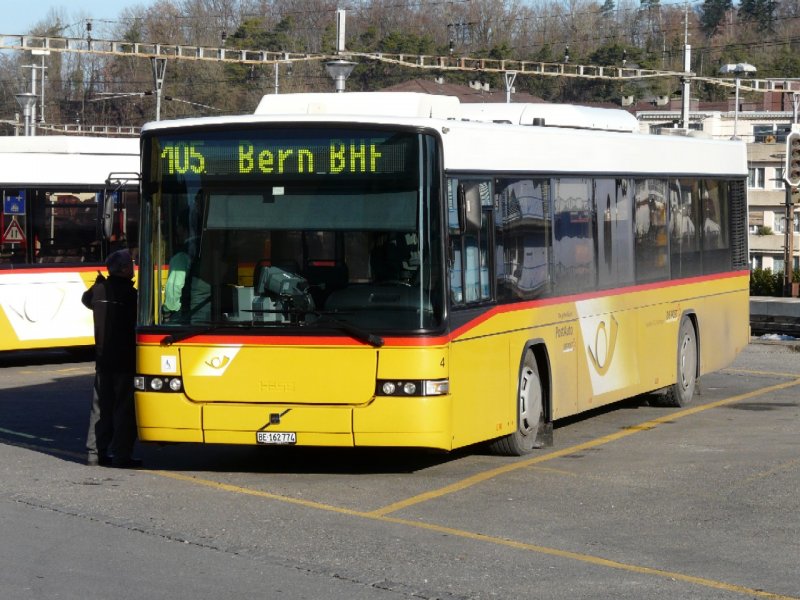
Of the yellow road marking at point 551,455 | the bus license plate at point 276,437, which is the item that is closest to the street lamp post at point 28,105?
the yellow road marking at point 551,455

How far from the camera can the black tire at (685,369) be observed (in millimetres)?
17766

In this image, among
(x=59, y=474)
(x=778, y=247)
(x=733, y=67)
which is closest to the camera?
(x=59, y=474)

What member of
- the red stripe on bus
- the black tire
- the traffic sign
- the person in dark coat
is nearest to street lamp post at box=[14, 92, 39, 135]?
the traffic sign

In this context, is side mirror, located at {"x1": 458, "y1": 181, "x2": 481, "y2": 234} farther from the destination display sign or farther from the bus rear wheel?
the bus rear wheel

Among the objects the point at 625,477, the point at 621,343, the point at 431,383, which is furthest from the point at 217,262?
Answer: the point at 621,343

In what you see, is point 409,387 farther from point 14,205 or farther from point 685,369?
point 14,205

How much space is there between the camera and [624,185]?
637 inches

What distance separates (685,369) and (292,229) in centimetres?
728

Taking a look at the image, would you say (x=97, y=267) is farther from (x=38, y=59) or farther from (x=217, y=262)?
(x=38, y=59)

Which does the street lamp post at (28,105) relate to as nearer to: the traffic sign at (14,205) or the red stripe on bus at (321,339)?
the traffic sign at (14,205)

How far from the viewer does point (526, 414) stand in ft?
44.6

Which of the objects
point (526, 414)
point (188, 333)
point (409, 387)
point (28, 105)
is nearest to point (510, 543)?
point (409, 387)

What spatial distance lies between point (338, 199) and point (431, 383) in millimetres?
1493

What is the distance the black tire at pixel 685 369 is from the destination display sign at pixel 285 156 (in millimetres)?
6709
